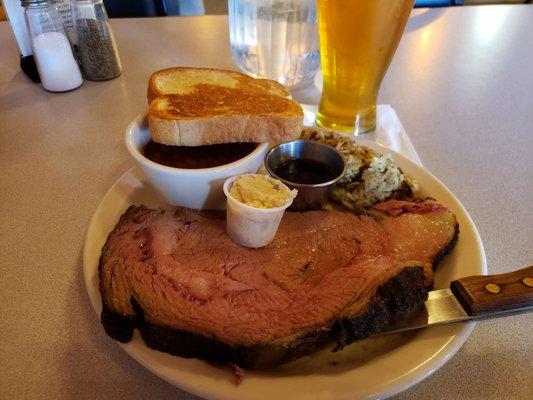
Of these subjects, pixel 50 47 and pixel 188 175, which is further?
pixel 50 47

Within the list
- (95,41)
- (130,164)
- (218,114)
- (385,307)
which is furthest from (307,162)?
(95,41)

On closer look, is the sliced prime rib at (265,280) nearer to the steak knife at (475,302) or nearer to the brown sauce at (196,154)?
the steak knife at (475,302)

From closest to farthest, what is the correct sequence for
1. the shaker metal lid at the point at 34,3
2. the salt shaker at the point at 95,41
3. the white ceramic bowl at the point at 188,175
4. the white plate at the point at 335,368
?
the white plate at the point at 335,368 → the white ceramic bowl at the point at 188,175 → the shaker metal lid at the point at 34,3 → the salt shaker at the point at 95,41

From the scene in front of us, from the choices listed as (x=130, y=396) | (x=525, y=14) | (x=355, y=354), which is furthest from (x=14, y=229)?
(x=525, y=14)

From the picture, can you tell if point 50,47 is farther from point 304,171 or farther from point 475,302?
point 475,302

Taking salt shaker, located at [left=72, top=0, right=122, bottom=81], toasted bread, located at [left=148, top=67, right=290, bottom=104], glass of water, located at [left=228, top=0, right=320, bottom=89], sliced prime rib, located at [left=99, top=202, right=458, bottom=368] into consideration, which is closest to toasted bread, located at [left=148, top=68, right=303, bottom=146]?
toasted bread, located at [left=148, top=67, right=290, bottom=104]

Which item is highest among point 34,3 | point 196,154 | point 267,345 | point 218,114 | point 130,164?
point 34,3

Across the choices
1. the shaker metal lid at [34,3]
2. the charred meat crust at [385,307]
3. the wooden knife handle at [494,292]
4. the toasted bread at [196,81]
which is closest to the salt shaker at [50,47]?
the shaker metal lid at [34,3]
